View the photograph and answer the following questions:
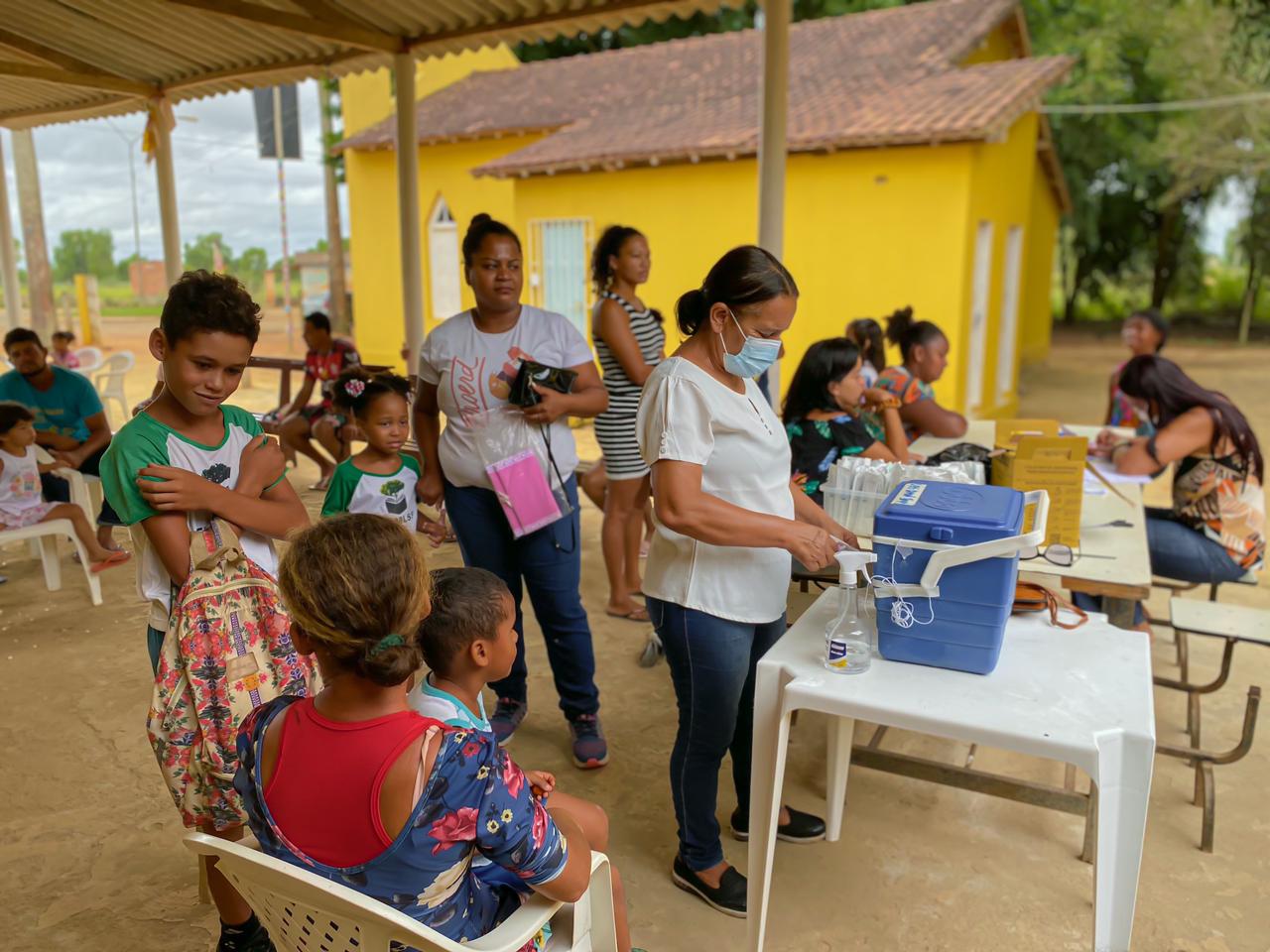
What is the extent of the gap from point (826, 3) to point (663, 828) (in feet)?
58.9

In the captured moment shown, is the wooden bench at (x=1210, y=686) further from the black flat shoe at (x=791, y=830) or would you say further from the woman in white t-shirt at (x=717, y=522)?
the woman in white t-shirt at (x=717, y=522)

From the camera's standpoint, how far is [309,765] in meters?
1.36

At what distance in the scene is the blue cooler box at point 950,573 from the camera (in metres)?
1.89

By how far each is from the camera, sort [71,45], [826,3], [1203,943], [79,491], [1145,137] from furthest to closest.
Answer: [1145,137]
[826,3]
[71,45]
[79,491]
[1203,943]

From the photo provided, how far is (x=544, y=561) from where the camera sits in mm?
3025

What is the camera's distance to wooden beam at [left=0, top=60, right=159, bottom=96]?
6.69 meters

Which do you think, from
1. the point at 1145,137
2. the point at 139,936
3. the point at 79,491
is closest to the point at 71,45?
the point at 79,491

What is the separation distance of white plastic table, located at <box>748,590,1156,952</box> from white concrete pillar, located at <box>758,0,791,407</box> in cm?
277

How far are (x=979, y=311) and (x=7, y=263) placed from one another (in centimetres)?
1132

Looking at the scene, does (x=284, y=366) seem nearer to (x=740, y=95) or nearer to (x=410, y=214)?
(x=410, y=214)

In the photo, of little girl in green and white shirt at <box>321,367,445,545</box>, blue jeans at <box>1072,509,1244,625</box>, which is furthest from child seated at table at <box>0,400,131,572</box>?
blue jeans at <box>1072,509,1244,625</box>

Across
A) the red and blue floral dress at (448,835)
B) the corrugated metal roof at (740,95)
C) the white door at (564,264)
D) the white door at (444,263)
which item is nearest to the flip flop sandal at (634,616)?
the red and blue floral dress at (448,835)

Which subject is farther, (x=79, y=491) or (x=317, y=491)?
(x=79, y=491)

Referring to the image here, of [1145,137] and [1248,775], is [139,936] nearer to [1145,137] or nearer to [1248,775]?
[1248,775]
